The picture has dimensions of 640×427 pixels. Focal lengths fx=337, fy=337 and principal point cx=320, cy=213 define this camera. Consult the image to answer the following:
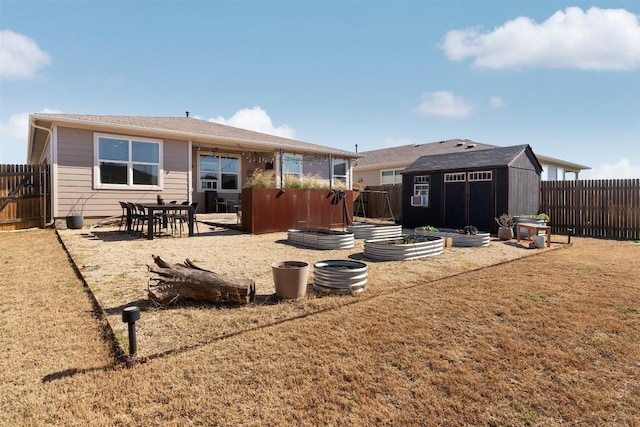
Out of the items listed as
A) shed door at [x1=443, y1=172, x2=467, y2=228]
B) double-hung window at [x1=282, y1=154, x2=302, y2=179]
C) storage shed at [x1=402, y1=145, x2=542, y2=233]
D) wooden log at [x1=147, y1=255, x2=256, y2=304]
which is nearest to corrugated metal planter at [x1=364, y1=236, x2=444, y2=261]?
wooden log at [x1=147, y1=255, x2=256, y2=304]

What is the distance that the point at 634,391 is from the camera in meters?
2.18

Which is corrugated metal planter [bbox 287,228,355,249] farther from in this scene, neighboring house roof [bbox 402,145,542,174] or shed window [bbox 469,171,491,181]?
neighboring house roof [bbox 402,145,542,174]

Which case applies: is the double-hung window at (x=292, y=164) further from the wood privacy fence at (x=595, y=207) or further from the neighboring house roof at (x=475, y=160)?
the wood privacy fence at (x=595, y=207)

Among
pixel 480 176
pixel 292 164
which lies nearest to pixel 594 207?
pixel 480 176

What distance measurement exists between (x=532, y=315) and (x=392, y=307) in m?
1.42

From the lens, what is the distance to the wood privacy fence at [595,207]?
10.6 metres

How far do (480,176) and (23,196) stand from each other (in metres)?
14.9

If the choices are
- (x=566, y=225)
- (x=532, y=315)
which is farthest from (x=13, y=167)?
(x=566, y=225)

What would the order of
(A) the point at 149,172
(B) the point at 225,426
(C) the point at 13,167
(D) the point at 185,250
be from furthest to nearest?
1. (A) the point at 149,172
2. (C) the point at 13,167
3. (D) the point at 185,250
4. (B) the point at 225,426

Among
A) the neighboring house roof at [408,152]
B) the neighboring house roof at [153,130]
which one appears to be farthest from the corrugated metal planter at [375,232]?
the neighboring house roof at [408,152]

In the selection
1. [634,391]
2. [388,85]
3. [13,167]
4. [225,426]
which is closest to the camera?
[225,426]

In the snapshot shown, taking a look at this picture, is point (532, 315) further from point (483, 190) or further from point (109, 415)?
point (483, 190)

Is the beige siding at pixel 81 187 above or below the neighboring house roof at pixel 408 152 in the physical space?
below

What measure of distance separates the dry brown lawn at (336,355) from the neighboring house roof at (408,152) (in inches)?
653
